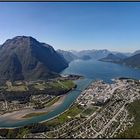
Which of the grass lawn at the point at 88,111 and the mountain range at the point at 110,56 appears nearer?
the grass lawn at the point at 88,111

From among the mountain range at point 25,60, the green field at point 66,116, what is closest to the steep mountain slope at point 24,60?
the mountain range at point 25,60

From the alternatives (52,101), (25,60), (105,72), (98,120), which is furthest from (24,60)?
(98,120)

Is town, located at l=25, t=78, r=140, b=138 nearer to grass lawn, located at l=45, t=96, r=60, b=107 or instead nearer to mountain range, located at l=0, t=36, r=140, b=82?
grass lawn, located at l=45, t=96, r=60, b=107

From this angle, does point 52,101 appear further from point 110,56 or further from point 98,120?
point 110,56

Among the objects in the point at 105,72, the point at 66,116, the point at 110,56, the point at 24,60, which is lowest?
the point at 66,116

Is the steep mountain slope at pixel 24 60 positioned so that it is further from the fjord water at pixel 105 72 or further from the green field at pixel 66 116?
the green field at pixel 66 116

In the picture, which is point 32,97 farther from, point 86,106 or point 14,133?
point 14,133

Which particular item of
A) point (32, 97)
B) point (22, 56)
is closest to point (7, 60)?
point (22, 56)
